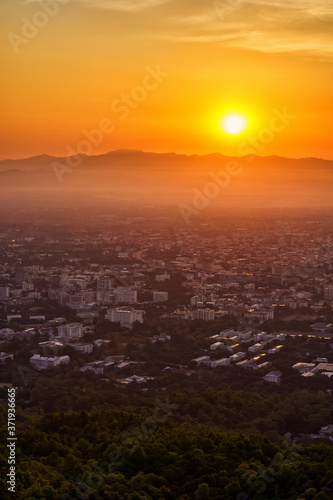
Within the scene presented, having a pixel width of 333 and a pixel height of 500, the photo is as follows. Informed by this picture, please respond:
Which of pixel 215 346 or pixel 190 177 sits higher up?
pixel 190 177

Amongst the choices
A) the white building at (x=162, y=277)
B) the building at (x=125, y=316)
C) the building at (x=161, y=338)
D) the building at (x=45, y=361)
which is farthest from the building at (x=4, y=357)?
the white building at (x=162, y=277)

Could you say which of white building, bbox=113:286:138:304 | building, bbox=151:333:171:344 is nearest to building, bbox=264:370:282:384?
building, bbox=151:333:171:344

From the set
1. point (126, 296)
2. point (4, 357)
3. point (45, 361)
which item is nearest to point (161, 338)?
point (45, 361)

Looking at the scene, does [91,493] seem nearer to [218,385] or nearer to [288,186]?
[218,385]

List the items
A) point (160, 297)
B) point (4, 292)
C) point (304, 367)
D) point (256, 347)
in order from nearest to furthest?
point (304, 367), point (256, 347), point (160, 297), point (4, 292)

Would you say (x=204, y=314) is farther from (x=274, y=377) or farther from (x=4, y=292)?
(x=4, y=292)

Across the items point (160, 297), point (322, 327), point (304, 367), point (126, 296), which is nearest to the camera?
point (304, 367)

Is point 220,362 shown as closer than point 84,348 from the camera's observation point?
Yes

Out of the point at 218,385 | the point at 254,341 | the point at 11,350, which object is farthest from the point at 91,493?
the point at 254,341
